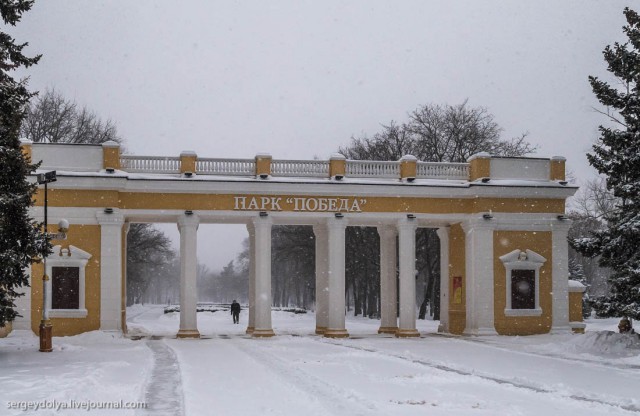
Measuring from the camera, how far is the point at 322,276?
3634 centimetres

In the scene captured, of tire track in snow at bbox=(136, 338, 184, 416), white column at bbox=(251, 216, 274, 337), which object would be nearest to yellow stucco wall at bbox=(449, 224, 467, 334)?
white column at bbox=(251, 216, 274, 337)

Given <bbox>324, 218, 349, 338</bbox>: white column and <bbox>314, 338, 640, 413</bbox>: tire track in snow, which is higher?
<bbox>324, 218, 349, 338</bbox>: white column

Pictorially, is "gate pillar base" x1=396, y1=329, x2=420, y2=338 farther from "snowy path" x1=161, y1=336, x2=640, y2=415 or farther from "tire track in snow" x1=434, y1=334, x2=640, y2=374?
"snowy path" x1=161, y1=336, x2=640, y2=415

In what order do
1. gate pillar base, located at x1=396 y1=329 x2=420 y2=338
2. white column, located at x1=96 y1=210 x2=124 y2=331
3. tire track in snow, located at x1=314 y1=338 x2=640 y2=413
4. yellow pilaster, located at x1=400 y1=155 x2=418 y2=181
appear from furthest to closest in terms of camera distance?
yellow pilaster, located at x1=400 y1=155 x2=418 y2=181 < gate pillar base, located at x1=396 y1=329 x2=420 y2=338 < white column, located at x1=96 y1=210 x2=124 y2=331 < tire track in snow, located at x1=314 y1=338 x2=640 y2=413

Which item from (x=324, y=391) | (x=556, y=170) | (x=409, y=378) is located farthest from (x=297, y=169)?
(x=324, y=391)

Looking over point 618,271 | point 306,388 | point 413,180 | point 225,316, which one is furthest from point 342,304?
point 225,316

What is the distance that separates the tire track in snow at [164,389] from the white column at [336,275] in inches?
445

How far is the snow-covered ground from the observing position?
12.4 m

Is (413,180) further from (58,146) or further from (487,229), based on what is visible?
(58,146)

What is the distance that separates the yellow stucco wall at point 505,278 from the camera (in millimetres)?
32594

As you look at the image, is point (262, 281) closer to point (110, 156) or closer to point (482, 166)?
point (110, 156)

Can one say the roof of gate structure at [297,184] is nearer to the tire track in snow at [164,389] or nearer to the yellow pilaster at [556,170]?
the yellow pilaster at [556,170]

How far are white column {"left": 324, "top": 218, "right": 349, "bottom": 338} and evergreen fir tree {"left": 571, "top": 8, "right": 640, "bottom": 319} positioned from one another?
11.5m
